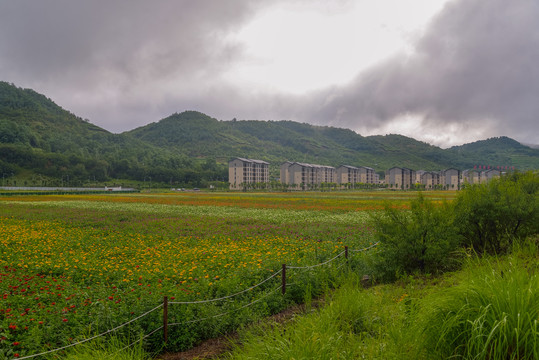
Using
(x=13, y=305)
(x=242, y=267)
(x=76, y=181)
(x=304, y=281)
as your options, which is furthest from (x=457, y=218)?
(x=76, y=181)

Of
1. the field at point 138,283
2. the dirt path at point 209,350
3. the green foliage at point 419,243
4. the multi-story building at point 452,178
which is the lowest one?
the dirt path at point 209,350

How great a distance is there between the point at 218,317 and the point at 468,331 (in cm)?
536

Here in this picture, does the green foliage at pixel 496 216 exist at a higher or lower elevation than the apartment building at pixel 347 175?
lower

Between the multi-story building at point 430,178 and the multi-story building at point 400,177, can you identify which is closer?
the multi-story building at point 400,177

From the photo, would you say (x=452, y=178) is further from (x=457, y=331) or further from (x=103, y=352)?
(x=103, y=352)

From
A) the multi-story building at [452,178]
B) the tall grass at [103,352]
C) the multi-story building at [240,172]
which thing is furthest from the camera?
the multi-story building at [452,178]

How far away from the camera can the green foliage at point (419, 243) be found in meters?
11.0

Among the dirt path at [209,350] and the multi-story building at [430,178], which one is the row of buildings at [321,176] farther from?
the dirt path at [209,350]

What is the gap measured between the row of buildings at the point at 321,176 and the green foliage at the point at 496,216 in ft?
413

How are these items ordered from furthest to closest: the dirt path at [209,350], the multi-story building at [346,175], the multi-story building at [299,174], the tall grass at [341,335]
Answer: the multi-story building at [346,175]
the multi-story building at [299,174]
the dirt path at [209,350]
the tall grass at [341,335]

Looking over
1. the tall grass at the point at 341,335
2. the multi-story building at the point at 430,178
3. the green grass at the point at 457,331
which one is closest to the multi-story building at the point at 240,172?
the multi-story building at the point at 430,178

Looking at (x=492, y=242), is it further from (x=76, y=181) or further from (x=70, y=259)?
(x=76, y=181)

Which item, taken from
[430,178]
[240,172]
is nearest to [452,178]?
[430,178]

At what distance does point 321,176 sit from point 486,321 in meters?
178
